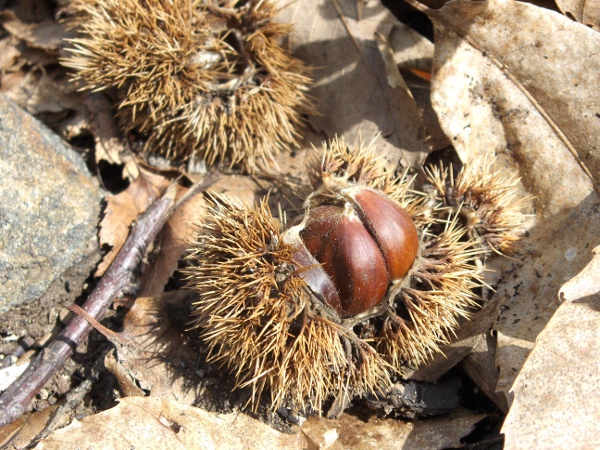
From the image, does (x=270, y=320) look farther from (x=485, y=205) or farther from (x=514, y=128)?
(x=514, y=128)

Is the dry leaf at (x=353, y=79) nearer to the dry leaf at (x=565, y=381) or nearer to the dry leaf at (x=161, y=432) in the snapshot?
the dry leaf at (x=565, y=381)

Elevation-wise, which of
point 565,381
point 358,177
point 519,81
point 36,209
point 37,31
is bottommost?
point 565,381

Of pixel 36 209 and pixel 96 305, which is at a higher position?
pixel 36 209

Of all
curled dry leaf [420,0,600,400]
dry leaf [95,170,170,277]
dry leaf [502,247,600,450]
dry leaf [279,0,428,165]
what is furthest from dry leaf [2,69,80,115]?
dry leaf [502,247,600,450]

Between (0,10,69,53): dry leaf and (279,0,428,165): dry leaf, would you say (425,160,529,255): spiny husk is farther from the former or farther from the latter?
(0,10,69,53): dry leaf

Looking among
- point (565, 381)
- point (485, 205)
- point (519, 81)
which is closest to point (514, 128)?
point (519, 81)
